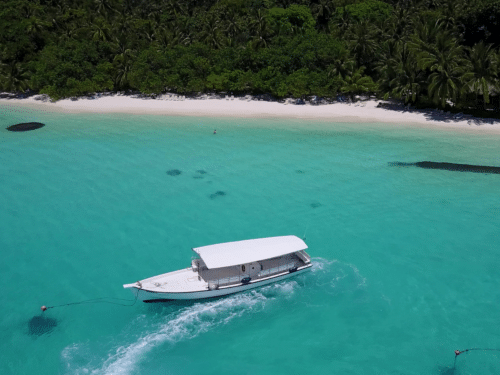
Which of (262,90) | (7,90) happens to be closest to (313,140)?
(262,90)

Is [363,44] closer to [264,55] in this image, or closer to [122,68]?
[264,55]

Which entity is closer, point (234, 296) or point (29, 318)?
point (29, 318)

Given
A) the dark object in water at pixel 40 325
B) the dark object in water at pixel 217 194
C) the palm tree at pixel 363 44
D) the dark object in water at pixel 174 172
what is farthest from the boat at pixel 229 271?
the palm tree at pixel 363 44

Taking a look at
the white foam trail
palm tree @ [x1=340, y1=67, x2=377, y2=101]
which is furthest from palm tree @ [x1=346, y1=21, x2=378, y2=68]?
the white foam trail

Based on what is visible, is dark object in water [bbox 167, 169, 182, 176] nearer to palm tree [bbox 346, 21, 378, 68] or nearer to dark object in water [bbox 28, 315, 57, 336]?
dark object in water [bbox 28, 315, 57, 336]

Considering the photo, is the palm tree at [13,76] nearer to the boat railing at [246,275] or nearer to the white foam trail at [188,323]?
the boat railing at [246,275]

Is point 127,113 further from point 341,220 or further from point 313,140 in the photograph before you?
point 341,220
